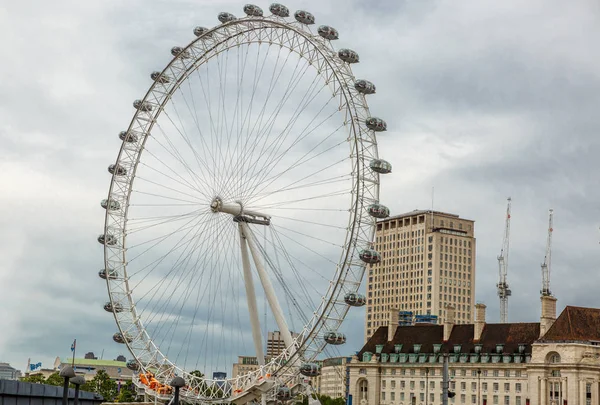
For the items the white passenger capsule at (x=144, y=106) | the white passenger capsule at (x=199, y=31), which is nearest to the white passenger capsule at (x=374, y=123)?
the white passenger capsule at (x=199, y=31)

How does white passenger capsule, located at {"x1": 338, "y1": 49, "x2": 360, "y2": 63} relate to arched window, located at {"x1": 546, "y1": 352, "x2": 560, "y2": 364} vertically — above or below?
above

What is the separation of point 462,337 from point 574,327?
21385 mm

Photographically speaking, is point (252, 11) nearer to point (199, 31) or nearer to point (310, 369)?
point (199, 31)

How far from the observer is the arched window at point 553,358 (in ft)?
403

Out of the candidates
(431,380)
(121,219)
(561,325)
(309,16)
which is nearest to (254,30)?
(309,16)

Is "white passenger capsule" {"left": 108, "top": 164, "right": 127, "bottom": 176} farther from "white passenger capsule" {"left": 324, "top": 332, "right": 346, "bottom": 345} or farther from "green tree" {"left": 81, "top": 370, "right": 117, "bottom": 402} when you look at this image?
"green tree" {"left": 81, "top": 370, "right": 117, "bottom": 402}

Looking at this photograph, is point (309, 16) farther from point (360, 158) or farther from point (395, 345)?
point (395, 345)

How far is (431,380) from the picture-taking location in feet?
462

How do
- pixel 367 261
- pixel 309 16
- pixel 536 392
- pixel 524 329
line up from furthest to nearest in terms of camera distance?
pixel 524 329, pixel 536 392, pixel 309 16, pixel 367 261

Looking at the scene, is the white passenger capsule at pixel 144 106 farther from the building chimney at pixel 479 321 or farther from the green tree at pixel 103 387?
the green tree at pixel 103 387

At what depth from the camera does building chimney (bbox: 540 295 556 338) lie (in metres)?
126

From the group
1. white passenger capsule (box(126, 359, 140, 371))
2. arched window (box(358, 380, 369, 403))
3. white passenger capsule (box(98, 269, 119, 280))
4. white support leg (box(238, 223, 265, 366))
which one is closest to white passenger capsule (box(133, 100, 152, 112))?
white passenger capsule (box(98, 269, 119, 280))

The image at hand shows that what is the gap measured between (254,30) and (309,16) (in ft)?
22.9

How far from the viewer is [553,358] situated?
12350 centimetres
